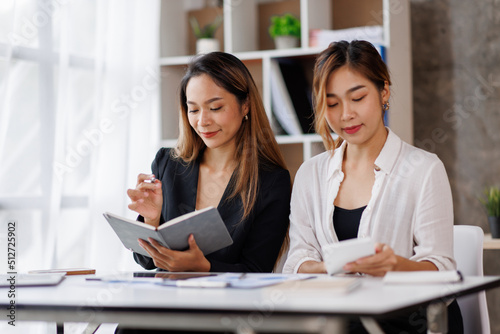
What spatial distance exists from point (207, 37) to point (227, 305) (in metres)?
2.60

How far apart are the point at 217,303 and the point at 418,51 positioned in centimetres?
245

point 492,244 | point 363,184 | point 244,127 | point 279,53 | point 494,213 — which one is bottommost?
point 492,244

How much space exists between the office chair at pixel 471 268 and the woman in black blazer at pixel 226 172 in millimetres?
562

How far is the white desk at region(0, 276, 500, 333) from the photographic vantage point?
1.08 metres

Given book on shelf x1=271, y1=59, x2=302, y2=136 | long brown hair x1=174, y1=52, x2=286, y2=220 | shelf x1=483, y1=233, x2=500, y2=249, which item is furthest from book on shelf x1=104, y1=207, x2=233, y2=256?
book on shelf x1=271, y1=59, x2=302, y2=136

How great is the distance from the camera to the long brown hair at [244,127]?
83.6 inches

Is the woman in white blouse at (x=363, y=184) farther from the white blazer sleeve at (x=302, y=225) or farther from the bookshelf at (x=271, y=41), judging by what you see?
the bookshelf at (x=271, y=41)

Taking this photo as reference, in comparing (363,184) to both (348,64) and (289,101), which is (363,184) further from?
(289,101)

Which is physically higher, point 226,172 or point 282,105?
point 282,105

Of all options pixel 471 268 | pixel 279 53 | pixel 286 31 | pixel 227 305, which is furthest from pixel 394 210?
pixel 286 31

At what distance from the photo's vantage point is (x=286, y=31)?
3223mm

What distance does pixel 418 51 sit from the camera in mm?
3256

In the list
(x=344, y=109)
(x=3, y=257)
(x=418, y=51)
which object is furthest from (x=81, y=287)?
(x=418, y=51)

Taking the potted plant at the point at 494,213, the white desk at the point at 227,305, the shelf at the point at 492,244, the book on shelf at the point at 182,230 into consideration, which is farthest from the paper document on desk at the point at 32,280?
the potted plant at the point at 494,213
